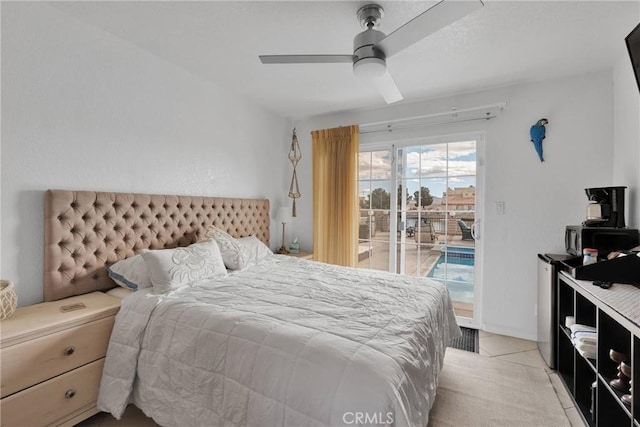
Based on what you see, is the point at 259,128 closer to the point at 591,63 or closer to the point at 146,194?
the point at 146,194

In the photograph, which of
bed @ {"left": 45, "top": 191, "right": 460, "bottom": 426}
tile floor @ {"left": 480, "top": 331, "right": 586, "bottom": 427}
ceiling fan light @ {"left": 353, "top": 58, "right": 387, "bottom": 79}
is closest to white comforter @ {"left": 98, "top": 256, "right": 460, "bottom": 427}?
bed @ {"left": 45, "top": 191, "right": 460, "bottom": 426}

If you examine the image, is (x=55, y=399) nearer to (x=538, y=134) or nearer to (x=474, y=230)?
(x=474, y=230)

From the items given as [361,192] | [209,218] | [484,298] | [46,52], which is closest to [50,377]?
[209,218]

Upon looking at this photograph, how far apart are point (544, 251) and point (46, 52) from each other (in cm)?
422

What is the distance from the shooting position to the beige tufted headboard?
1.78 metres

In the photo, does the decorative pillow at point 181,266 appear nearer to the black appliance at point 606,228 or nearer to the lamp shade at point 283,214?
the lamp shade at point 283,214

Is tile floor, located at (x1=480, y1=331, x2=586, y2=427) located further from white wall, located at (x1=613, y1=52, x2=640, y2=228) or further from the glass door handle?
white wall, located at (x1=613, y1=52, x2=640, y2=228)

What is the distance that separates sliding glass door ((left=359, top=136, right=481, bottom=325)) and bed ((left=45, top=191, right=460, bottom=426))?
1145 mm

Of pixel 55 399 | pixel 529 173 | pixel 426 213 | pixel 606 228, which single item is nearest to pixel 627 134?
pixel 529 173

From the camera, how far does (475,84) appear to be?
2789mm

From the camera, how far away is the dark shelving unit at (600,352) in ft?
4.01

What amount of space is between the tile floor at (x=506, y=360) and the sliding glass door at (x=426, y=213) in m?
0.36

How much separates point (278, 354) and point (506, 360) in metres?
2.22

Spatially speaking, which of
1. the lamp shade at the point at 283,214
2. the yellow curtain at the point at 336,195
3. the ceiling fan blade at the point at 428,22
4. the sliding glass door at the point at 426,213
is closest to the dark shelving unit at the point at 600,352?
the sliding glass door at the point at 426,213
